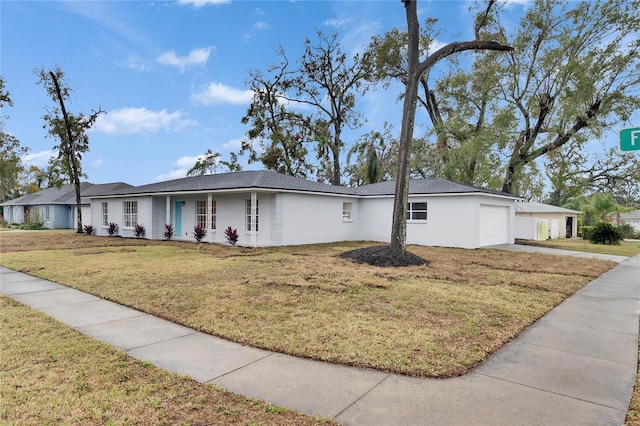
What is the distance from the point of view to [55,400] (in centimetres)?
305

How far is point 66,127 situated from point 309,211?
63.5 ft

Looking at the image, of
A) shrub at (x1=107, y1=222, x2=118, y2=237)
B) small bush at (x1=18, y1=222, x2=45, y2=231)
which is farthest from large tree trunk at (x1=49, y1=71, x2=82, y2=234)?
small bush at (x1=18, y1=222, x2=45, y2=231)

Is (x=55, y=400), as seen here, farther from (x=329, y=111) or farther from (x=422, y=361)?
(x=329, y=111)

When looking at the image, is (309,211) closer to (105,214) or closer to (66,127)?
(105,214)

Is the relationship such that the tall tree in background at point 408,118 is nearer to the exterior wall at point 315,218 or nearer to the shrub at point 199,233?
the exterior wall at point 315,218

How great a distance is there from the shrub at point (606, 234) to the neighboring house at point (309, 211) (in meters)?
8.14

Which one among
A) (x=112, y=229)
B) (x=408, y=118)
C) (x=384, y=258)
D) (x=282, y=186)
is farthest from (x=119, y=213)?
(x=408, y=118)

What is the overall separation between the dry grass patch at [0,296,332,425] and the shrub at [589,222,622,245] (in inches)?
1072

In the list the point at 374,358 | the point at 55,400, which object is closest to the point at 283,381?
the point at 374,358

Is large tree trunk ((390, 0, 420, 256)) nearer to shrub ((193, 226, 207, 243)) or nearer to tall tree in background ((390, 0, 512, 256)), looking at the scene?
tall tree in background ((390, 0, 512, 256))

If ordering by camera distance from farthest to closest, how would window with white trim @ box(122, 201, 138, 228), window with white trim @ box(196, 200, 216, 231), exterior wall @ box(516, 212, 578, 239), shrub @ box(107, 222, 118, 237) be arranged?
exterior wall @ box(516, 212, 578, 239) → shrub @ box(107, 222, 118, 237) → window with white trim @ box(122, 201, 138, 228) → window with white trim @ box(196, 200, 216, 231)

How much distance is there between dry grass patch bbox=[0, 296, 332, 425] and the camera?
2799mm

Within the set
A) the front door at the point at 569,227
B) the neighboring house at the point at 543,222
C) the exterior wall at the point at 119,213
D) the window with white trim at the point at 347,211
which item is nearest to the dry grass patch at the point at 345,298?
the window with white trim at the point at 347,211

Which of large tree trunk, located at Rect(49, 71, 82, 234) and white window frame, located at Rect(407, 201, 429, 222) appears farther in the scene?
large tree trunk, located at Rect(49, 71, 82, 234)
